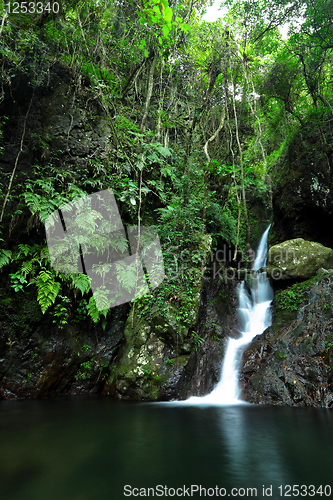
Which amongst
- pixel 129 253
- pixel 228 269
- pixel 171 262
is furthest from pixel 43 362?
pixel 228 269

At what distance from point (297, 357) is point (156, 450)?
3.71m

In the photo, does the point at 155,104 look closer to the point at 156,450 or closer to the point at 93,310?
the point at 93,310

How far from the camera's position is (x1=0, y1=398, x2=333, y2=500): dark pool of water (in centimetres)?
247

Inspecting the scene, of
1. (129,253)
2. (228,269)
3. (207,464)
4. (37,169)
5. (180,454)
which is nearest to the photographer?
(207,464)

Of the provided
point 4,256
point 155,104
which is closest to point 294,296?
point 4,256

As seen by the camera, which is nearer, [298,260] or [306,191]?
[298,260]

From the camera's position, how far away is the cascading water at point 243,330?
5762mm

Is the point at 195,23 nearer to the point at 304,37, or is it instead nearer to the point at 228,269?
the point at 304,37

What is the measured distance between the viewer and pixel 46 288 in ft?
18.6

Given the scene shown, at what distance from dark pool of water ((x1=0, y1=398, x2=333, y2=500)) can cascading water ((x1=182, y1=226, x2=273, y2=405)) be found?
0.94m

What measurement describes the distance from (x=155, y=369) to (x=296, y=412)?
2.59 meters

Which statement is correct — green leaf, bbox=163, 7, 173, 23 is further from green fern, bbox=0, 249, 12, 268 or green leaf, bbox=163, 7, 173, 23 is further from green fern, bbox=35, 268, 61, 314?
green fern, bbox=0, 249, 12, 268

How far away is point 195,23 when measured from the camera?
927cm

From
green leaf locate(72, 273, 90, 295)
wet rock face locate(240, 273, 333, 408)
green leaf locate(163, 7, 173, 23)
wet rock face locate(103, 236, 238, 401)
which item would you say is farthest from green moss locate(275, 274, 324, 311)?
green leaf locate(163, 7, 173, 23)
